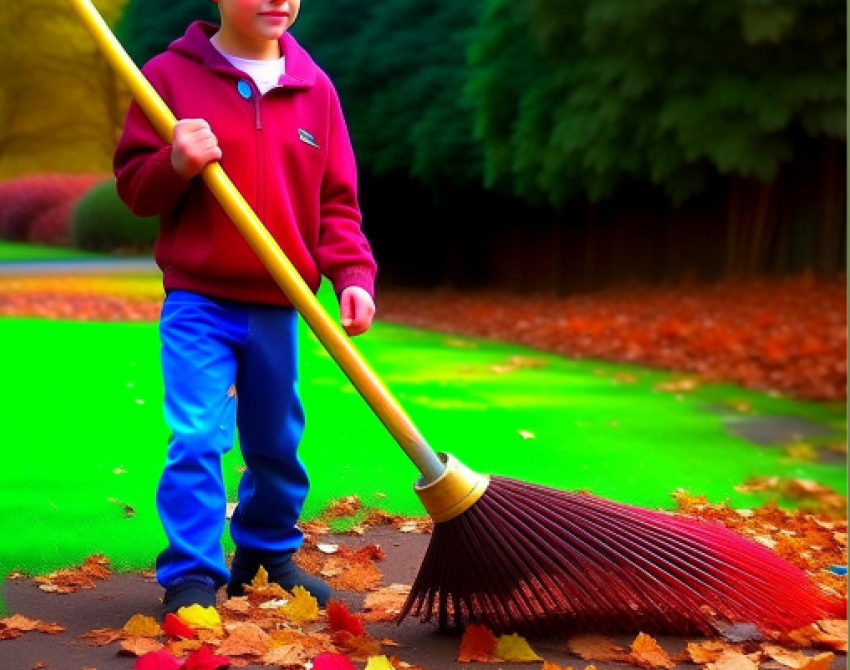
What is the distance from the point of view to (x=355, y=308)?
3.00m

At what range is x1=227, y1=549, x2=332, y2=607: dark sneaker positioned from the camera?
10.3ft

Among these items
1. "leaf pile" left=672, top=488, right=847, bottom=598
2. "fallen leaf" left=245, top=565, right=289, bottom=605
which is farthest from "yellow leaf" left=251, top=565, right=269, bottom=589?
"leaf pile" left=672, top=488, right=847, bottom=598

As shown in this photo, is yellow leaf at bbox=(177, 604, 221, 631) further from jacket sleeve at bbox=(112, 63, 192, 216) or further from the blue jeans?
jacket sleeve at bbox=(112, 63, 192, 216)

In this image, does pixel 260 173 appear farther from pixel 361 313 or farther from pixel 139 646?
pixel 139 646

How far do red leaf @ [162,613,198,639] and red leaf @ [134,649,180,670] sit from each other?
251 mm

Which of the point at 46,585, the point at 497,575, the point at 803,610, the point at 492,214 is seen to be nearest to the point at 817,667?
the point at 803,610

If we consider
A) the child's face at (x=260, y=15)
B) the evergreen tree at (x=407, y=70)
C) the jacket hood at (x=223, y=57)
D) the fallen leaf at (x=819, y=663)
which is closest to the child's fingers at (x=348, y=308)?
the jacket hood at (x=223, y=57)

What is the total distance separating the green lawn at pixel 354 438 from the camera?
13.7 feet

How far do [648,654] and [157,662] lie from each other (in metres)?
1.00

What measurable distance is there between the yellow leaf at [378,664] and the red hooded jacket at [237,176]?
87 cm

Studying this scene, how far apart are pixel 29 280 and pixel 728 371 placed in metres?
5.14

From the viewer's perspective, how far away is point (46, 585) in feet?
10.8

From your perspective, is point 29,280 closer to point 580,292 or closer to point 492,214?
point 580,292

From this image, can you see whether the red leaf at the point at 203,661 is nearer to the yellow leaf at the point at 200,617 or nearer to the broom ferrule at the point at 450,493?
the yellow leaf at the point at 200,617
